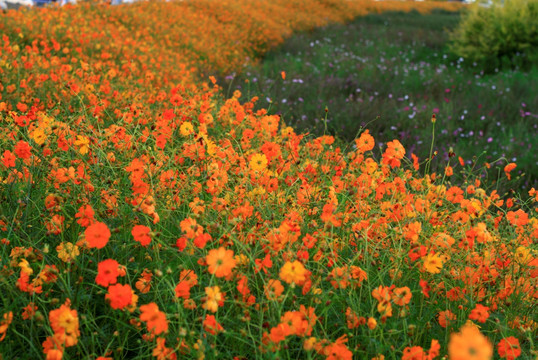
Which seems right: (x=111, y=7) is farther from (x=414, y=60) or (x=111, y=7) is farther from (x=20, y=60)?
(x=414, y=60)

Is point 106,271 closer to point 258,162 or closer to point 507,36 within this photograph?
point 258,162

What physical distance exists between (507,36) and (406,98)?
185 inches

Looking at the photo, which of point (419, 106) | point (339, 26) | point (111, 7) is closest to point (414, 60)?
point (339, 26)

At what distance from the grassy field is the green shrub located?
37 centimetres

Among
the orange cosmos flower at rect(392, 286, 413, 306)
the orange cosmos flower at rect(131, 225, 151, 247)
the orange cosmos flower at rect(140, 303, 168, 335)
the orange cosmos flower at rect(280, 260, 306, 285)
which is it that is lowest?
the orange cosmos flower at rect(392, 286, 413, 306)

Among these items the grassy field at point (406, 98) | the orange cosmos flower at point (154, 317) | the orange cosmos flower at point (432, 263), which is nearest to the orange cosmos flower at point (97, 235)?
the orange cosmos flower at point (154, 317)

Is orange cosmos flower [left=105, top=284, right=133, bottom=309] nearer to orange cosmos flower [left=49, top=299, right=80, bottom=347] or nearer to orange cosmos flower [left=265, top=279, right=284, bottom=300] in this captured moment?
orange cosmos flower [left=49, top=299, right=80, bottom=347]

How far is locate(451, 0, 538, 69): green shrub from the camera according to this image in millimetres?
9961

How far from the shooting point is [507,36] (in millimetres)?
9961

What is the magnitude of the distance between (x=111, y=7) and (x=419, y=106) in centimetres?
624

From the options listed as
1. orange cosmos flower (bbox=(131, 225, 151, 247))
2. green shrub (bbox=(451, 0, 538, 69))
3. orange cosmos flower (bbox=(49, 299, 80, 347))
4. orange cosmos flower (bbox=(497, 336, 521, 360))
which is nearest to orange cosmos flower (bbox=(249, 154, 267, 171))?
orange cosmos flower (bbox=(131, 225, 151, 247))

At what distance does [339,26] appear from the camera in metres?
13.6

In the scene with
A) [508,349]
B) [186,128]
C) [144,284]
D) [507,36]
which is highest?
[507,36]

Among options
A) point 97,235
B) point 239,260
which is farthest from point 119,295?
point 239,260
